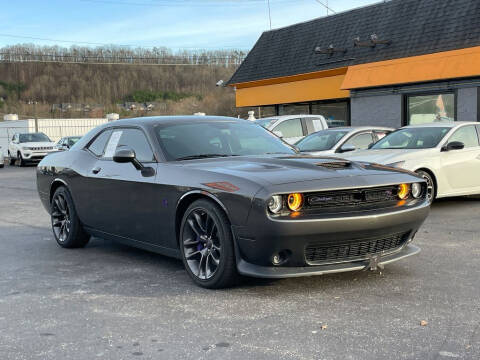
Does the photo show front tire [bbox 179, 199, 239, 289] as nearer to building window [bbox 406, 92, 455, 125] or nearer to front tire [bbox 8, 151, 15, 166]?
building window [bbox 406, 92, 455, 125]

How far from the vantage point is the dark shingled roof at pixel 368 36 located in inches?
759

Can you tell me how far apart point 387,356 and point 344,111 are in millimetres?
21749

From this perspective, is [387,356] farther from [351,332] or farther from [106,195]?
[106,195]

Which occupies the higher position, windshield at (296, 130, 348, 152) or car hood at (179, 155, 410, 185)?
windshield at (296, 130, 348, 152)

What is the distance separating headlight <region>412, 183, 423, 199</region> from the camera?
5.10 m

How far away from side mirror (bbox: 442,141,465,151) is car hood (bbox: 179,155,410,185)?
5.01 metres

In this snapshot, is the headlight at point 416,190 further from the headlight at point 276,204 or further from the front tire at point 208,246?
the front tire at point 208,246

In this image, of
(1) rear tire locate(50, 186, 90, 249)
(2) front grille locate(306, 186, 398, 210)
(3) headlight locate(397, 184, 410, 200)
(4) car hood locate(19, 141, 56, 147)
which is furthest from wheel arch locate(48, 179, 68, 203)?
(4) car hood locate(19, 141, 56, 147)

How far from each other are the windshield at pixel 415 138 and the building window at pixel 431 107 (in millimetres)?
9356

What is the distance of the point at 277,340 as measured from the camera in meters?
3.65

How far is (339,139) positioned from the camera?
40.4 feet

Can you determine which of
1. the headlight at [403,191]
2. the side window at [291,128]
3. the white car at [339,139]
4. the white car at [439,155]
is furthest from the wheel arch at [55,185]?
the side window at [291,128]

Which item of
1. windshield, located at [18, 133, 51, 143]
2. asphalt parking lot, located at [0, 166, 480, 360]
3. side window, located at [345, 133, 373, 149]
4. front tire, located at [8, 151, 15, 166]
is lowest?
asphalt parking lot, located at [0, 166, 480, 360]

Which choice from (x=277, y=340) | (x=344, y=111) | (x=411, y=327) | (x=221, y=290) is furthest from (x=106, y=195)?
(x=344, y=111)
